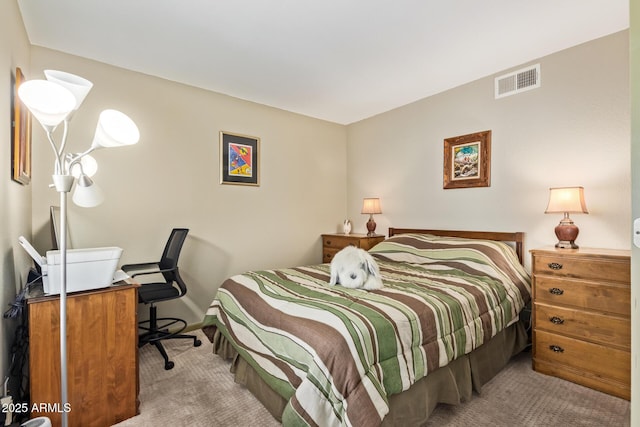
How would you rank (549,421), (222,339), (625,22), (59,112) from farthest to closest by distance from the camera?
(222,339), (625,22), (549,421), (59,112)

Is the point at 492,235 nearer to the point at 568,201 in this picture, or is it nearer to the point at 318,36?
the point at 568,201

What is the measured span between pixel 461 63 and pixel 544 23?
0.67 meters

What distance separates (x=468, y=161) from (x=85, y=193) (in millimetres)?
3251

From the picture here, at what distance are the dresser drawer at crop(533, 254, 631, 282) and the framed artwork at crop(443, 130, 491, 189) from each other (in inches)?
39.9

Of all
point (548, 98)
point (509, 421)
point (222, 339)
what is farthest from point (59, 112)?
point (548, 98)

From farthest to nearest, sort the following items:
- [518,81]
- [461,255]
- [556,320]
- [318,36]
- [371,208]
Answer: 1. [371,208]
2. [518,81]
3. [461,255]
4. [318,36]
5. [556,320]

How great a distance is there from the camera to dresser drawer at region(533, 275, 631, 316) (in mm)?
1971

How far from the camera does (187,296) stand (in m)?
3.22

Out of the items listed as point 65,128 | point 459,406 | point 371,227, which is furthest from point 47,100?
point 371,227

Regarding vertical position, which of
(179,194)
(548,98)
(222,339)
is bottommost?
(222,339)

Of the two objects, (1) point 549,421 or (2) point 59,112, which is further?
(1) point 549,421

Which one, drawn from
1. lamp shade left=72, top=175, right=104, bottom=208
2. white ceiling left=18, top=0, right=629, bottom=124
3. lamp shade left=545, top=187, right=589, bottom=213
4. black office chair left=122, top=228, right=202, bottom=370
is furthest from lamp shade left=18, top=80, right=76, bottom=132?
lamp shade left=545, top=187, right=589, bottom=213

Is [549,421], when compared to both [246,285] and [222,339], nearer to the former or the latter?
[246,285]

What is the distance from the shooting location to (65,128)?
1.31 meters
